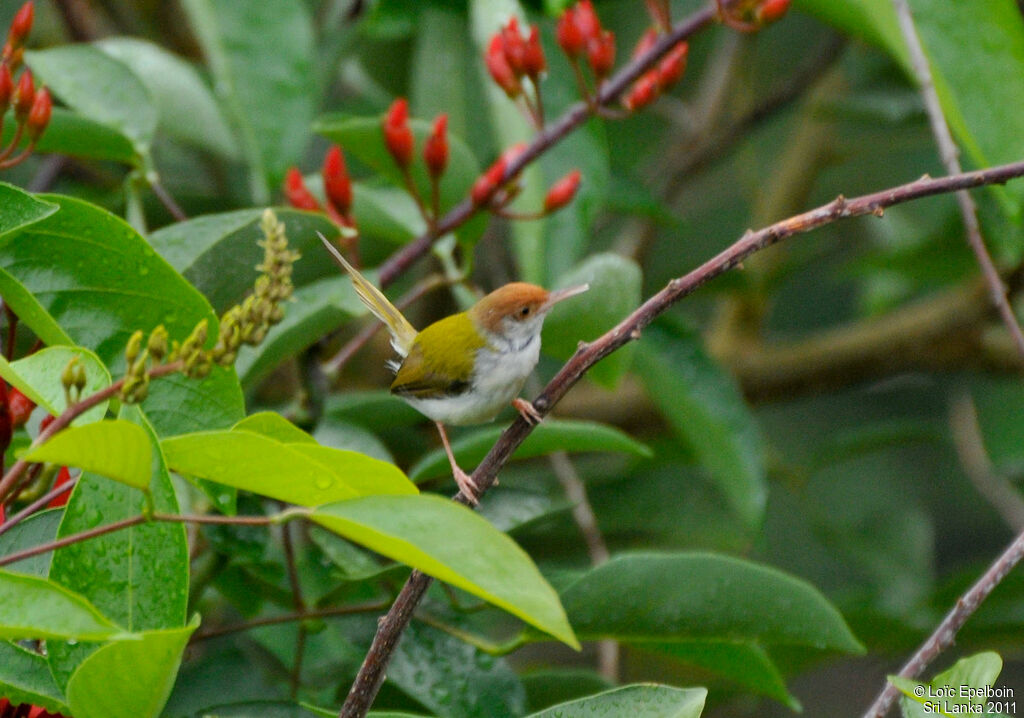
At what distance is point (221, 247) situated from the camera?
5.12 ft

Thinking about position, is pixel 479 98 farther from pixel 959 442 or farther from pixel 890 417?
pixel 890 417

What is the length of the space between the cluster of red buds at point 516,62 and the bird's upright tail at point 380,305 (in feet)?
1.39

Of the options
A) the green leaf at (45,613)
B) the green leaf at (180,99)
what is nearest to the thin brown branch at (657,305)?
the green leaf at (45,613)

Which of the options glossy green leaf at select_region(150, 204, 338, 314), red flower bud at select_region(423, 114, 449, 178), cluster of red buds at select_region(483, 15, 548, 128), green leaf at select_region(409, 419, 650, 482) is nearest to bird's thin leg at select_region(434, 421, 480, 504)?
green leaf at select_region(409, 419, 650, 482)

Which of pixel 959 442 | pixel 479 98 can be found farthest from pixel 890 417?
pixel 479 98

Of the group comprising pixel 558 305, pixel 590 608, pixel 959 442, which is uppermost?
pixel 558 305

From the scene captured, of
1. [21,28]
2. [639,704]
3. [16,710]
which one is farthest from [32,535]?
[21,28]

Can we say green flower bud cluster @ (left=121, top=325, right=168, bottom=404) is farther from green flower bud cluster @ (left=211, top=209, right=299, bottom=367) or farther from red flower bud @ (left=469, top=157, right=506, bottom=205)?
red flower bud @ (left=469, top=157, right=506, bottom=205)

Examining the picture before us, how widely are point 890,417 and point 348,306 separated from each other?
3.12m

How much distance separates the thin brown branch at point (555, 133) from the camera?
6.48ft

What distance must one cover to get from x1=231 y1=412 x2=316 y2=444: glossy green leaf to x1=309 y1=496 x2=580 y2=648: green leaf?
22 cm

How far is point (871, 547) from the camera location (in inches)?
130

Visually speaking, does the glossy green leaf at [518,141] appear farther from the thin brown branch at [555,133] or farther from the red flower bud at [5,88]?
the red flower bud at [5,88]

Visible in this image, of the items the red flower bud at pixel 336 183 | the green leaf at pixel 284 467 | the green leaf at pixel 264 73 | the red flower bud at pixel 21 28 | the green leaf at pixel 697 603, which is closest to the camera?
the green leaf at pixel 284 467
